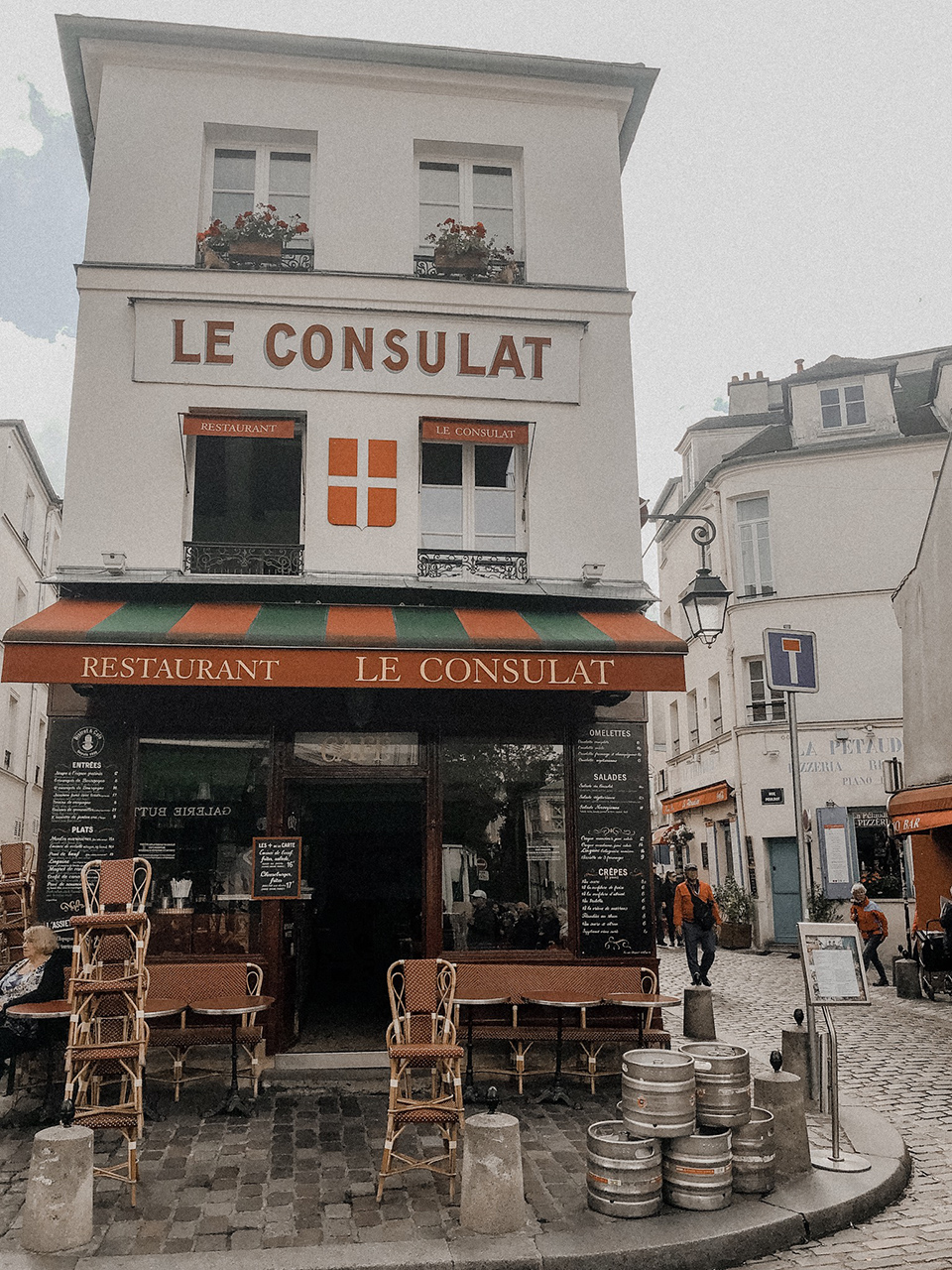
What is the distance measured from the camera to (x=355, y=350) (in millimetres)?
10375

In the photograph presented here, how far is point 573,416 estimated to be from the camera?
34.8ft

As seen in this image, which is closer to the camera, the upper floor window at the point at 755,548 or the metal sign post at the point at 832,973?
the metal sign post at the point at 832,973

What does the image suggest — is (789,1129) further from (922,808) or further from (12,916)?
(12,916)

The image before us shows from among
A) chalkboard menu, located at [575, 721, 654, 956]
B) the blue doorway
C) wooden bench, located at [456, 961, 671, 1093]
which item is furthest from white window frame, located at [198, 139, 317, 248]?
the blue doorway

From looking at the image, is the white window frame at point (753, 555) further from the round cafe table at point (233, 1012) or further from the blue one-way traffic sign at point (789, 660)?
the round cafe table at point (233, 1012)

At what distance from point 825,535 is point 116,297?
57.1 ft

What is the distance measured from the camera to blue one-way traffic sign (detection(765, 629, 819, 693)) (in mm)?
7879

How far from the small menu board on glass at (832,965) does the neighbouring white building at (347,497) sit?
2585 millimetres

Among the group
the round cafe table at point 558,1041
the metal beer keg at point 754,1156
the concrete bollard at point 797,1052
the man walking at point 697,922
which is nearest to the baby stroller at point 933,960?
the man walking at point 697,922

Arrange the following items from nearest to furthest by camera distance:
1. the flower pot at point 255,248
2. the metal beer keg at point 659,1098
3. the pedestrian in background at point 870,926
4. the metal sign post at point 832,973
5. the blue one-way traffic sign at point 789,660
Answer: the metal beer keg at point 659,1098 < the metal sign post at point 832,973 < the blue one-way traffic sign at point 789,660 < the flower pot at point 255,248 < the pedestrian in background at point 870,926

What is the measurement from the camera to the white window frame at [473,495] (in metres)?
10.3

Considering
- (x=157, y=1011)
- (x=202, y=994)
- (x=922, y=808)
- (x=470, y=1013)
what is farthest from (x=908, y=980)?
(x=157, y=1011)

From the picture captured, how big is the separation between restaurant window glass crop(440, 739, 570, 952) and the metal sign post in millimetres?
2997

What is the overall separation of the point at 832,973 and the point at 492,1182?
2.65 m
